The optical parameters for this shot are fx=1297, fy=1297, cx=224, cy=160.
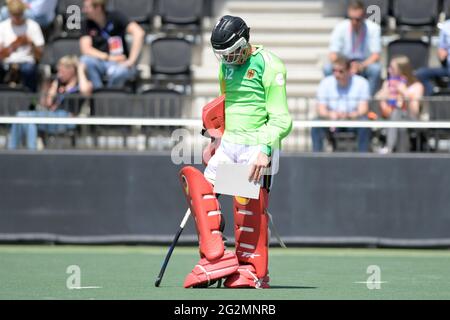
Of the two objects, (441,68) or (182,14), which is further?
(182,14)

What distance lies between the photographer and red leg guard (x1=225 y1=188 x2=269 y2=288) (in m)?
10.1

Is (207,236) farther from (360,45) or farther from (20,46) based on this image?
(20,46)

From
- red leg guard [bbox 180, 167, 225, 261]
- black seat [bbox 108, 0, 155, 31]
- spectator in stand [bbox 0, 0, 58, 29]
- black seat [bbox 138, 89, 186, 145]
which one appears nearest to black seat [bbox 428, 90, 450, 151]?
black seat [bbox 138, 89, 186, 145]

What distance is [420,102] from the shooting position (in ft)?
49.1

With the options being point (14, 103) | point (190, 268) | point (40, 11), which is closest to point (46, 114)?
point (14, 103)

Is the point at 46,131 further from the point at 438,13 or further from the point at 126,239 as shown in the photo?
the point at 438,13

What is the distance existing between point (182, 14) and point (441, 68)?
429 centimetres

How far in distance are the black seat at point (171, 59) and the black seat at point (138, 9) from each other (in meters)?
0.87

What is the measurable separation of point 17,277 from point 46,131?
4.03 m

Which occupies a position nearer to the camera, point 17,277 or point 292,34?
point 17,277

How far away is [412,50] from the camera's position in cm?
1809

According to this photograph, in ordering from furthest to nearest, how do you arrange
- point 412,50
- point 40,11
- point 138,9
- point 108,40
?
point 138,9 → point 40,11 → point 412,50 → point 108,40

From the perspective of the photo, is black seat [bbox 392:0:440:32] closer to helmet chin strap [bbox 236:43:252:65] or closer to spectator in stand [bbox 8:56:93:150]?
spectator in stand [bbox 8:56:93:150]
